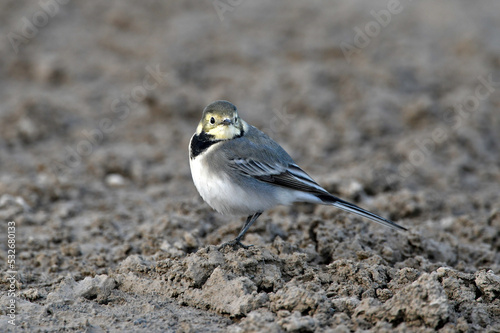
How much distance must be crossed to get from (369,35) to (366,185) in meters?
5.82

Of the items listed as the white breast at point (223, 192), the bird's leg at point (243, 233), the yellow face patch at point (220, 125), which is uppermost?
the yellow face patch at point (220, 125)

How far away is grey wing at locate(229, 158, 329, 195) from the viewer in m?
5.28

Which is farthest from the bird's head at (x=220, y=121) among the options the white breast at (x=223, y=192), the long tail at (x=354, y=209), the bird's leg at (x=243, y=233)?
the long tail at (x=354, y=209)

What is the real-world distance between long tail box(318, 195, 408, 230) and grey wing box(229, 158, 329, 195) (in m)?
0.08

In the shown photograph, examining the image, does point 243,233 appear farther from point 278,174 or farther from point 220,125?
point 220,125

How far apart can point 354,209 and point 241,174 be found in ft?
3.50

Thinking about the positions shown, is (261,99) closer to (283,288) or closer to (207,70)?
(207,70)

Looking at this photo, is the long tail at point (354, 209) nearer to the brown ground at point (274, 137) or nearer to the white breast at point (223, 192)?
the brown ground at point (274, 137)

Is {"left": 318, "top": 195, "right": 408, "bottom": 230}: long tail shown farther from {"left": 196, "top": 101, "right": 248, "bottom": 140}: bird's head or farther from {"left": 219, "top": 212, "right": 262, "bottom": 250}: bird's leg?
{"left": 196, "top": 101, "right": 248, "bottom": 140}: bird's head

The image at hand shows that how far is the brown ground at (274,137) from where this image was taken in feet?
14.2

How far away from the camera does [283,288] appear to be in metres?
4.31

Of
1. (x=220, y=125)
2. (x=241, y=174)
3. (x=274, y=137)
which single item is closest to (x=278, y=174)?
(x=241, y=174)

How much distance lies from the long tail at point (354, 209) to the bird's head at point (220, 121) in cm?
104

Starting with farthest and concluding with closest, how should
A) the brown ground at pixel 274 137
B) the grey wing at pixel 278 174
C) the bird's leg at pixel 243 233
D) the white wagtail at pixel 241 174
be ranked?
the grey wing at pixel 278 174 → the white wagtail at pixel 241 174 → the bird's leg at pixel 243 233 → the brown ground at pixel 274 137
